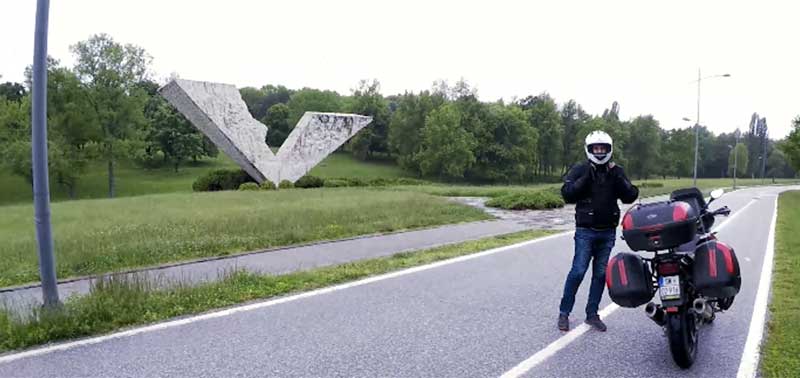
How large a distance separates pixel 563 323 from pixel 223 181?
3077 centimetres

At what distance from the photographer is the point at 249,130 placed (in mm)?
29109

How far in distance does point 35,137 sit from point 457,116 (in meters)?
55.8

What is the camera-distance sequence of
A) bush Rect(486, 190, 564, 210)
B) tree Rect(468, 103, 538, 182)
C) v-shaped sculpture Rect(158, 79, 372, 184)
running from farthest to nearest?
tree Rect(468, 103, 538, 182)
v-shaped sculpture Rect(158, 79, 372, 184)
bush Rect(486, 190, 564, 210)

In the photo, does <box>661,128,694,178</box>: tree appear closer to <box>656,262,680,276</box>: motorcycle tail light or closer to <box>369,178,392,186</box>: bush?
<box>369,178,392,186</box>: bush

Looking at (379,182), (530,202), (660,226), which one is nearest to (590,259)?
(660,226)

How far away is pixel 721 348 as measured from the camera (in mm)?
4715

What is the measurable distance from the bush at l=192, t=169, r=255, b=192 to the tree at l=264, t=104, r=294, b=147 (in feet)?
172

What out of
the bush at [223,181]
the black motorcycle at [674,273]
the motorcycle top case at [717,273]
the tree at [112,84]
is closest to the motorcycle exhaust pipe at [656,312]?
the black motorcycle at [674,273]

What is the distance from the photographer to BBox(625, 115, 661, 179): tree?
3054 inches

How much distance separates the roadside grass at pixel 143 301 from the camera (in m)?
4.83

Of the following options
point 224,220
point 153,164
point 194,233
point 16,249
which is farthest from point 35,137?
point 153,164

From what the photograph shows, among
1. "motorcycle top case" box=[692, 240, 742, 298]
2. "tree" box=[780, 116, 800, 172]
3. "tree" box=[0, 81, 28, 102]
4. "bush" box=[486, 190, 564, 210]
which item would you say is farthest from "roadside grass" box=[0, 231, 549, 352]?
"tree" box=[0, 81, 28, 102]

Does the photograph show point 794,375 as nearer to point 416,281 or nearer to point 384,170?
point 416,281

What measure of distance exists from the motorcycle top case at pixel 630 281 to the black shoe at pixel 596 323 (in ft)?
2.97
